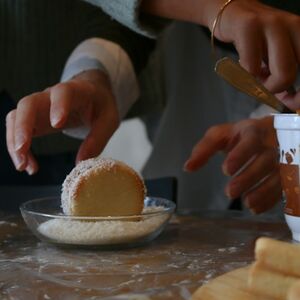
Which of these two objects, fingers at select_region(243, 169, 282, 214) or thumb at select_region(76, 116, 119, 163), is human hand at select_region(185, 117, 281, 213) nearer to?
fingers at select_region(243, 169, 282, 214)

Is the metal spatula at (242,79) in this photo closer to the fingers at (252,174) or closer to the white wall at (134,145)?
the fingers at (252,174)

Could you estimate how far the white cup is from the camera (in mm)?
594

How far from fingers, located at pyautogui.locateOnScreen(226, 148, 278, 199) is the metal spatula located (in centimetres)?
19

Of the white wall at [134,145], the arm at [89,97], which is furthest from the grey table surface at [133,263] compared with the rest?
the white wall at [134,145]

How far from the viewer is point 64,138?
46.0 inches

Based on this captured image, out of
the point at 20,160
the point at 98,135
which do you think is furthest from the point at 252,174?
the point at 20,160

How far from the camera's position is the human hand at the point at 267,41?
636mm

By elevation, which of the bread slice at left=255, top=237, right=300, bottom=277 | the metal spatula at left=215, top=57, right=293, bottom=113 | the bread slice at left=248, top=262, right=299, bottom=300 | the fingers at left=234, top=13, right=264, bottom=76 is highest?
the fingers at left=234, top=13, right=264, bottom=76

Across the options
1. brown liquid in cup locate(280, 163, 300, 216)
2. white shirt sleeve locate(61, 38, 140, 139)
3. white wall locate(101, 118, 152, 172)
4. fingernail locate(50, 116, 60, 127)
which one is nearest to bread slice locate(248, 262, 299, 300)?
brown liquid in cup locate(280, 163, 300, 216)

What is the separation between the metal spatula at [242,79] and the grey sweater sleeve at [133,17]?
176mm

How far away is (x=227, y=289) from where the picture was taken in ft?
1.46

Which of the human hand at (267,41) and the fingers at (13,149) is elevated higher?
the human hand at (267,41)

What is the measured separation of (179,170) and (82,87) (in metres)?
0.82

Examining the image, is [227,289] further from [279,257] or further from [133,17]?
[133,17]
